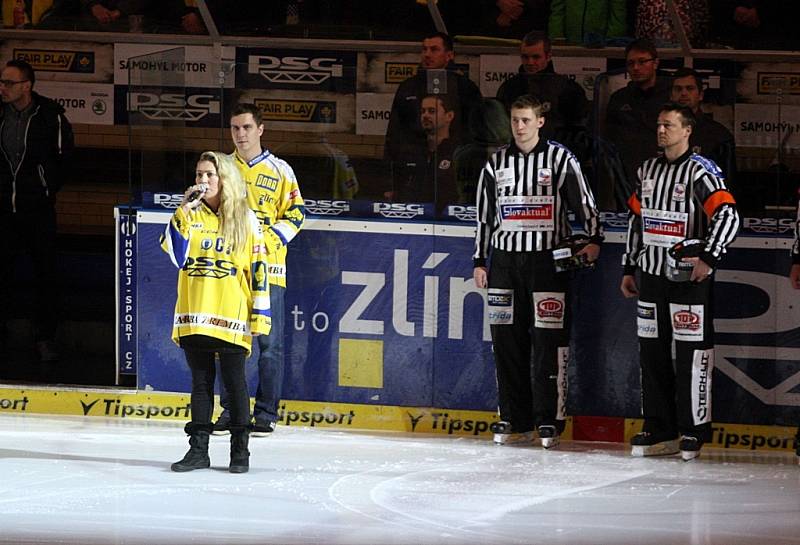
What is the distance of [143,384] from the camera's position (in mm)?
9516

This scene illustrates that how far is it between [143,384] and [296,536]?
2.98 metres

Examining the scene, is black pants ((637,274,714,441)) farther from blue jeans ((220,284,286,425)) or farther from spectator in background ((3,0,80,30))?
spectator in background ((3,0,80,30))

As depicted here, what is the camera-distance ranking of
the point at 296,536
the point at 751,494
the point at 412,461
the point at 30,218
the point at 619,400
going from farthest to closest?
the point at 30,218, the point at 619,400, the point at 412,461, the point at 751,494, the point at 296,536

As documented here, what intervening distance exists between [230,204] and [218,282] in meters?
0.39

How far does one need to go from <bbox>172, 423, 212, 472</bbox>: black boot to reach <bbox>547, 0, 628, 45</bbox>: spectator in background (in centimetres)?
416

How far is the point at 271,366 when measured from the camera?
899 centimetres

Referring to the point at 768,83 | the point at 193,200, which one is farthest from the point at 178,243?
the point at 768,83

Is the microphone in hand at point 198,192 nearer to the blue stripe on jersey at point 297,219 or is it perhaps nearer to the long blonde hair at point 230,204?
the long blonde hair at point 230,204

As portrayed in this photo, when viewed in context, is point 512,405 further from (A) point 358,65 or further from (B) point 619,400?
(A) point 358,65

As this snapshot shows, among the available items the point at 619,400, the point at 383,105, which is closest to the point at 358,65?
the point at 383,105

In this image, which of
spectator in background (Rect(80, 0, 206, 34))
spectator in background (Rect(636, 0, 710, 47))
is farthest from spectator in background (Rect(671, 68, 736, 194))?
spectator in background (Rect(80, 0, 206, 34))

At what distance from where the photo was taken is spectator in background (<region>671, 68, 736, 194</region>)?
8.62m

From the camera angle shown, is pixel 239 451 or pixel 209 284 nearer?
pixel 209 284

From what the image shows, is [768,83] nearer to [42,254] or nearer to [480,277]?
[480,277]
